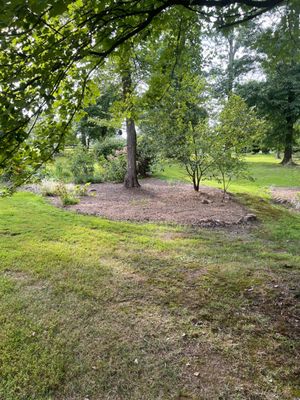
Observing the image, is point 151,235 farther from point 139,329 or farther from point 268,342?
point 268,342

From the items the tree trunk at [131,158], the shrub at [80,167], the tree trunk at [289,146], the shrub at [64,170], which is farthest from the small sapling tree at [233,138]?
the tree trunk at [289,146]

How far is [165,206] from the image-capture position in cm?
730

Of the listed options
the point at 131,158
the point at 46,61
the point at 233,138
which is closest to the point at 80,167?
the point at 131,158

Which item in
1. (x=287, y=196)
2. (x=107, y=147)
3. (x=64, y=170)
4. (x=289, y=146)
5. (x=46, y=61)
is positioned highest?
(x=46, y=61)

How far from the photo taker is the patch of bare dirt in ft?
27.0

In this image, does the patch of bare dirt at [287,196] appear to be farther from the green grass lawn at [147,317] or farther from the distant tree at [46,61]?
the distant tree at [46,61]

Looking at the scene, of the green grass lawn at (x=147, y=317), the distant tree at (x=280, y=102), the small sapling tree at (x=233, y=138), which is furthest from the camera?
the distant tree at (x=280, y=102)

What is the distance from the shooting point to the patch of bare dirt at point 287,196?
8.23 m

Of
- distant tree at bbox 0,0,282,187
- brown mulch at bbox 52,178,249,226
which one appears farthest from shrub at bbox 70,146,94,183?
distant tree at bbox 0,0,282,187

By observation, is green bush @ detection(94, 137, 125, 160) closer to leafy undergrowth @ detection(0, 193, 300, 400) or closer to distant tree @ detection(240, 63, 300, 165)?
distant tree @ detection(240, 63, 300, 165)

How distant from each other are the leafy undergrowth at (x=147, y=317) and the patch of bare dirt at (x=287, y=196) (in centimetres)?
353

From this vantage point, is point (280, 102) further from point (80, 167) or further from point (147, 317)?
point (147, 317)

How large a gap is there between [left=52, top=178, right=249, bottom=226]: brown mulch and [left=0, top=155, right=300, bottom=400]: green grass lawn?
1233 millimetres

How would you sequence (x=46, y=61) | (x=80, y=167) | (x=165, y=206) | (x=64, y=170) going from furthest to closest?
1. (x=64, y=170)
2. (x=80, y=167)
3. (x=165, y=206)
4. (x=46, y=61)
